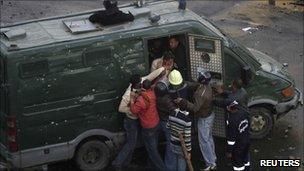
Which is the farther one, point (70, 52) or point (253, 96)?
point (253, 96)

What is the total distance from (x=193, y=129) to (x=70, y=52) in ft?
8.43

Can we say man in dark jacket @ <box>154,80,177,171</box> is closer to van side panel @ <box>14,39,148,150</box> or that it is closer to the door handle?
van side panel @ <box>14,39,148,150</box>

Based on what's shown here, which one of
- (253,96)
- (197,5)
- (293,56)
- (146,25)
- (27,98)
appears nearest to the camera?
(27,98)

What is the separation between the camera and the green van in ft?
27.8

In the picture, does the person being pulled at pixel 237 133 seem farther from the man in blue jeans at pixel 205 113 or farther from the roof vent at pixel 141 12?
the roof vent at pixel 141 12

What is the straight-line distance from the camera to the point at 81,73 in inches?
343

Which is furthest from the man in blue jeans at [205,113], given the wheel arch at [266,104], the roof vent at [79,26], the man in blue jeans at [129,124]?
the roof vent at [79,26]

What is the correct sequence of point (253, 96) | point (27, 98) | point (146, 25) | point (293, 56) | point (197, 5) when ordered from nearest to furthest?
point (27, 98)
point (146, 25)
point (253, 96)
point (293, 56)
point (197, 5)

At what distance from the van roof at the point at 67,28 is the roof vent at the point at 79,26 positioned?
6 cm

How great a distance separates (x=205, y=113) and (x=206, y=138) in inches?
18.5

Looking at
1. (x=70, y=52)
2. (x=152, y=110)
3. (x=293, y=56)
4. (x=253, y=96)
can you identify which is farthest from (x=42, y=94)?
(x=293, y=56)

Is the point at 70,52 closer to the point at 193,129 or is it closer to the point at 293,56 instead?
the point at 193,129

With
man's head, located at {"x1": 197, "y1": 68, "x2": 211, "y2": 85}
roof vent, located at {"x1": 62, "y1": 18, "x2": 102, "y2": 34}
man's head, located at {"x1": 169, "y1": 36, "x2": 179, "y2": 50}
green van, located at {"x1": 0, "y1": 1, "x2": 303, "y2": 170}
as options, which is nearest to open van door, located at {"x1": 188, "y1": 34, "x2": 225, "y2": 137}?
green van, located at {"x1": 0, "y1": 1, "x2": 303, "y2": 170}

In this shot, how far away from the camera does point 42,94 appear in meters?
8.52
